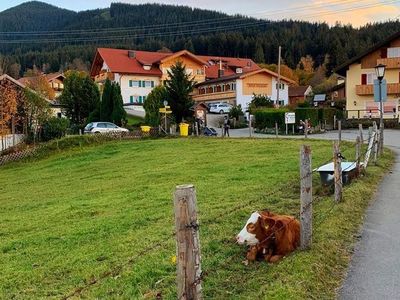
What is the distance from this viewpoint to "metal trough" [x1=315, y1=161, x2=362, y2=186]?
37.8ft

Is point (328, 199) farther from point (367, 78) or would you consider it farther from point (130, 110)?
point (130, 110)

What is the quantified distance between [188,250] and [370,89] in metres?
51.1

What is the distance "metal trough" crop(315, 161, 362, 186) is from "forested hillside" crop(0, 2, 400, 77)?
A: 10210cm

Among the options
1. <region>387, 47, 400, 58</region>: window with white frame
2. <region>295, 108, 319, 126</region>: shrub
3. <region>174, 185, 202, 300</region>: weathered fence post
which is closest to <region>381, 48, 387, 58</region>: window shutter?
<region>387, 47, 400, 58</region>: window with white frame

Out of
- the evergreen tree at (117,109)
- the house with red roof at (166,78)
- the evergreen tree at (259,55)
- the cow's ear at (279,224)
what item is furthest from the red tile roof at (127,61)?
the cow's ear at (279,224)

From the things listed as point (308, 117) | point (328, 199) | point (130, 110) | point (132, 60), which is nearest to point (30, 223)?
point (328, 199)

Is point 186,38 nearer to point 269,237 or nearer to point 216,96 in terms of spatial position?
point 216,96

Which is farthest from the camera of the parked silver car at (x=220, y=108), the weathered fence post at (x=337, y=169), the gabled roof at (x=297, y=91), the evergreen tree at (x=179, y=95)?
the gabled roof at (x=297, y=91)

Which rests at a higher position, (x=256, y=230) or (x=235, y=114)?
(x=235, y=114)

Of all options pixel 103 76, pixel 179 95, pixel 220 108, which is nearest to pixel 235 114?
→ pixel 220 108

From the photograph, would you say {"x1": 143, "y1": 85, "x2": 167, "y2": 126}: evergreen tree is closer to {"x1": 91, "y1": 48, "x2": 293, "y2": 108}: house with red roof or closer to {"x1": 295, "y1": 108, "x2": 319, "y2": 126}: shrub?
{"x1": 295, "y1": 108, "x2": 319, "y2": 126}: shrub

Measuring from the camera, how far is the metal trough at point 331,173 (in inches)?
454

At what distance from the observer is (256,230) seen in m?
6.59

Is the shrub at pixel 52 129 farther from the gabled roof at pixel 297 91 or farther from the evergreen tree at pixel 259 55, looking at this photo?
the evergreen tree at pixel 259 55
